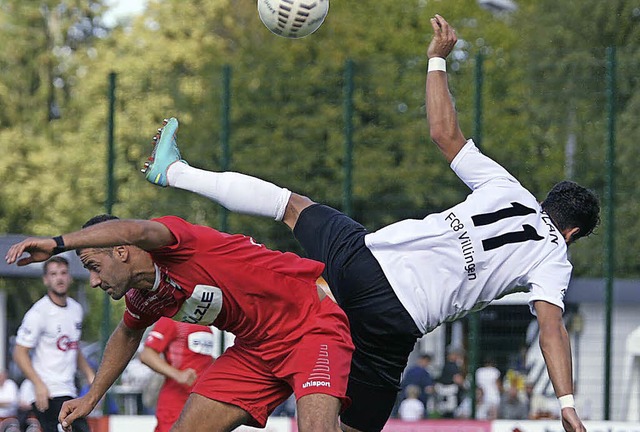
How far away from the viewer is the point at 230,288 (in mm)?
5715

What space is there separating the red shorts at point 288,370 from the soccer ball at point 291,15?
192cm

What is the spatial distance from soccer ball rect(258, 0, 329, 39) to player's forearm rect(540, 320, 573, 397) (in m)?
2.36

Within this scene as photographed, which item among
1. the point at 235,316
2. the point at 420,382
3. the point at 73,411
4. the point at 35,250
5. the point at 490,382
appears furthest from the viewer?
the point at 420,382

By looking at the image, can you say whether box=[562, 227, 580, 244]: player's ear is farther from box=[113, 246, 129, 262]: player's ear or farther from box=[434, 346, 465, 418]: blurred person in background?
box=[434, 346, 465, 418]: blurred person in background

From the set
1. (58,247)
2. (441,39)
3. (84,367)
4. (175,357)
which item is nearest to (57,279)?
(84,367)

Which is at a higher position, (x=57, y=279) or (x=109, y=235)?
(x=109, y=235)

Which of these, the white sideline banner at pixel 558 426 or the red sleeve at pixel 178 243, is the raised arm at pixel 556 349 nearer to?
the red sleeve at pixel 178 243

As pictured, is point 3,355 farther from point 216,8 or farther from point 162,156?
point 216,8

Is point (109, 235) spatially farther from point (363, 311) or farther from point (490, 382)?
point (490, 382)

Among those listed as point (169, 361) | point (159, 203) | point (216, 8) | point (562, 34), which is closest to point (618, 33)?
point (562, 34)

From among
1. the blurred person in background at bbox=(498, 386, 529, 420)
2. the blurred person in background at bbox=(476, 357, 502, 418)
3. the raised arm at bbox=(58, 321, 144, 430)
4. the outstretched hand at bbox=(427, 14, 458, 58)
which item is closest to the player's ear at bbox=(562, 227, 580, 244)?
the outstretched hand at bbox=(427, 14, 458, 58)

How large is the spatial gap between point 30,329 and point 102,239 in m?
5.09

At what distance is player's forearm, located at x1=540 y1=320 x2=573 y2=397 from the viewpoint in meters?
5.79

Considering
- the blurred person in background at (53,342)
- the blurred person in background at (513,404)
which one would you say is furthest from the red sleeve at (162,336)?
the blurred person in background at (513,404)
